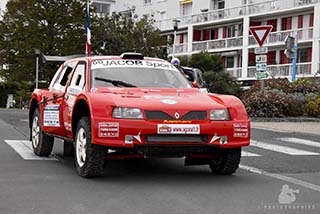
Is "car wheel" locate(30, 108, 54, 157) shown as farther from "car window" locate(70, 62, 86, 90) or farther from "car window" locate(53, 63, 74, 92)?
"car window" locate(70, 62, 86, 90)

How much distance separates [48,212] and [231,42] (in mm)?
43728

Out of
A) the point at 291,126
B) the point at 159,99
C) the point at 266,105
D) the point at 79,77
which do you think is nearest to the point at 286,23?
the point at 266,105

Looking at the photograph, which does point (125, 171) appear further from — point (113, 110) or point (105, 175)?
point (113, 110)

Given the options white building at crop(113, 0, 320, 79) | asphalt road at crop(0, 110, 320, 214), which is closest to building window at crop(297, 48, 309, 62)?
white building at crop(113, 0, 320, 79)

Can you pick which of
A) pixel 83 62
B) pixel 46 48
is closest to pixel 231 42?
pixel 46 48

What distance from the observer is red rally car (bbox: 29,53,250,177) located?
6762 millimetres

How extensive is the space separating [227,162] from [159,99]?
133 cm

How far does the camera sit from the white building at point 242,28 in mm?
42531

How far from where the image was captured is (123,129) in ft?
22.0

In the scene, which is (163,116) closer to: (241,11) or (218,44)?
(241,11)

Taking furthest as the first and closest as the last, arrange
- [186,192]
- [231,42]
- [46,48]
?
[231,42]
[46,48]
[186,192]

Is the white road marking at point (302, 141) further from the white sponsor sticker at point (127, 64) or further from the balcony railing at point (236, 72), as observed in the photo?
the balcony railing at point (236, 72)

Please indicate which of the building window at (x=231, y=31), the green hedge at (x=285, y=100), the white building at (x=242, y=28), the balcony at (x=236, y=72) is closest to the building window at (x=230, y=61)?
the white building at (x=242, y=28)

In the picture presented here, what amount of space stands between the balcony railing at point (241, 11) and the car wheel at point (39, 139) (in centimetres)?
3538
